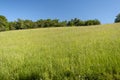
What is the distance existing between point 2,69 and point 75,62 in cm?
197

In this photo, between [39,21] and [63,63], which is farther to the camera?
[39,21]

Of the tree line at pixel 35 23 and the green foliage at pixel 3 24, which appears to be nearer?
the green foliage at pixel 3 24

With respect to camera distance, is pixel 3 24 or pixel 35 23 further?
pixel 35 23

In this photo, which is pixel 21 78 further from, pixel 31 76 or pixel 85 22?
pixel 85 22

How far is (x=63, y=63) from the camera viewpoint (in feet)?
14.9

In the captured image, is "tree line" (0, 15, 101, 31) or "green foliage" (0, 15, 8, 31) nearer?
"green foliage" (0, 15, 8, 31)

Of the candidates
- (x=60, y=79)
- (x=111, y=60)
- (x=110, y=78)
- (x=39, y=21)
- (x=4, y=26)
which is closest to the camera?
(x=110, y=78)

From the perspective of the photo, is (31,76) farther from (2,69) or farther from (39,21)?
(39,21)

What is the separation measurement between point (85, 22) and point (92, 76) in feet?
229

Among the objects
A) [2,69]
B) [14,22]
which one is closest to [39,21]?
[14,22]

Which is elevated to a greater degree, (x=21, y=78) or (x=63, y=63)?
(x=63, y=63)

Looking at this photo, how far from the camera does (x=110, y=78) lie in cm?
368

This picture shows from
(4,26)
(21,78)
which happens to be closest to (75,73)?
(21,78)

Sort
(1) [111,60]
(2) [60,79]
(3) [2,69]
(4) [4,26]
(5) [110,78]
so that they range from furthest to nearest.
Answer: (4) [4,26], (3) [2,69], (1) [111,60], (2) [60,79], (5) [110,78]
